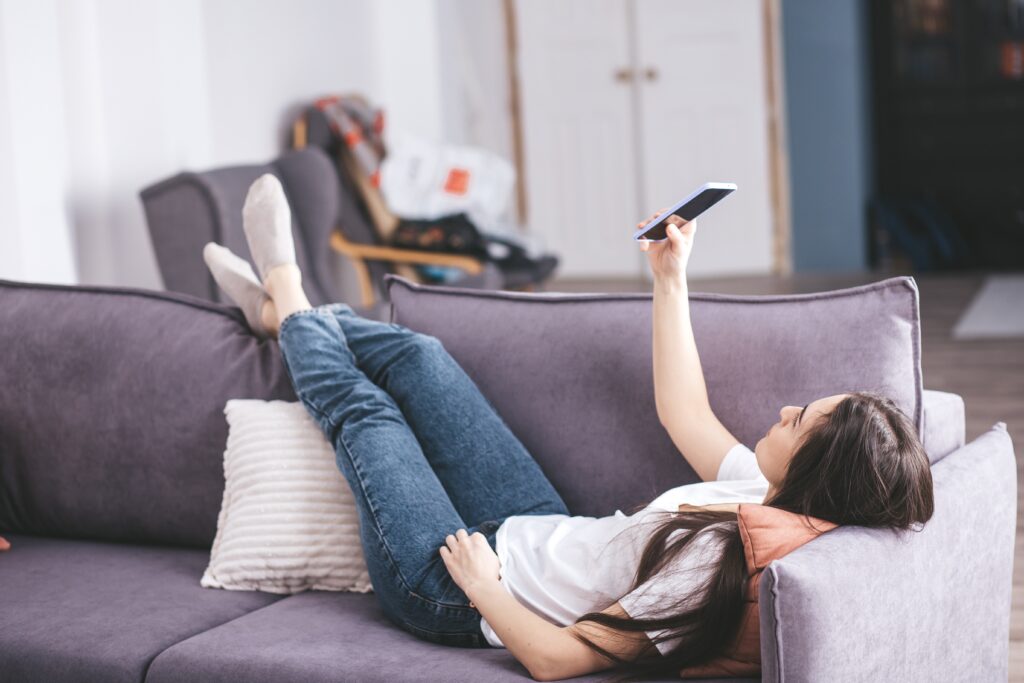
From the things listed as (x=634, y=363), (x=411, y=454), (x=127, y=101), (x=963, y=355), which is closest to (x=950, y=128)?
(x=963, y=355)

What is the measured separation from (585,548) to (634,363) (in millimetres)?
352

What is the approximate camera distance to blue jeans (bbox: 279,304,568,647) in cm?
181

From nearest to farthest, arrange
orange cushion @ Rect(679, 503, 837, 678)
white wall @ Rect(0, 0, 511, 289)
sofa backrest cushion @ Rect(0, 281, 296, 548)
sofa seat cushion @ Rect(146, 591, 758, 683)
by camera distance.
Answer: orange cushion @ Rect(679, 503, 837, 678) → sofa seat cushion @ Rect(146, 591, 758, 683) → sofa backrest cushion @ Rect(0, 281, 296, 548) → white wall @ Rect(0, 0, 511, 289)

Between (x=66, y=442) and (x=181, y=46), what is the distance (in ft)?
6.45

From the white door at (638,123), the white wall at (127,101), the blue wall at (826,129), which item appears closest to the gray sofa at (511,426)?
the white wall at (127,101)

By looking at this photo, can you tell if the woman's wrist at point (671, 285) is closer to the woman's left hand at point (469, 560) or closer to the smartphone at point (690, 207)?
the smartphone at point (690, 207)

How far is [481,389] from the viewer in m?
2.11

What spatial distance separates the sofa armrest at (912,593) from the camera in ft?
4.43

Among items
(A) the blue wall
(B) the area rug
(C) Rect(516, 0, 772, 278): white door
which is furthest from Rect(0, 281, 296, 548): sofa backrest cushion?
(A) the blue wall

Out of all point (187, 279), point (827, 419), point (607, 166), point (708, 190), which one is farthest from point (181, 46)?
point (607, 166)

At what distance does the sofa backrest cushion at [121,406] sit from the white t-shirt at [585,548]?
0.57 metres

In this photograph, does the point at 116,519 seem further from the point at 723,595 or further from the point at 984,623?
the point at 984,623

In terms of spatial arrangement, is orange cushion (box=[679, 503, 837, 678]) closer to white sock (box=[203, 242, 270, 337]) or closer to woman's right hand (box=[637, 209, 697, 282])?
woman's right hand (box=[637, 209, 697, 282])

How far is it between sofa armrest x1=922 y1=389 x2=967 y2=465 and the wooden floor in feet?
1.78
